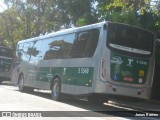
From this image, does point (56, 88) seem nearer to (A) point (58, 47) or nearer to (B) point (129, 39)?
(A) point (58, 47)

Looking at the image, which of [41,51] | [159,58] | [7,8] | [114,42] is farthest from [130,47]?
[7,8]

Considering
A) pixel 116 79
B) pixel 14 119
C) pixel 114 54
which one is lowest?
pixel 14 119

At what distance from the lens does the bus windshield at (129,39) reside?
44.5 ft

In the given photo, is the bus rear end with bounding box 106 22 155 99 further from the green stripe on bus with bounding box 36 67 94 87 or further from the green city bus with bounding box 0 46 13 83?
the green city bus with bounding box 0 46 13 83

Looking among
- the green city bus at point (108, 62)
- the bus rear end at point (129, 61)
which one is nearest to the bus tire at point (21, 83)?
the green city bus at point (108, 62)

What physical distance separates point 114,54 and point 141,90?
5.77ft

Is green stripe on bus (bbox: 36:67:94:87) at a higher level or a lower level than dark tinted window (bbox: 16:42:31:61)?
lower

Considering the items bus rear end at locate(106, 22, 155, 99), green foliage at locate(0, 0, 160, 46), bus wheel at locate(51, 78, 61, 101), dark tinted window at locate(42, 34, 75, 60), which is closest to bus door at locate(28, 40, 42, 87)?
dark tinted window at locate(42, 34, 75, 60)

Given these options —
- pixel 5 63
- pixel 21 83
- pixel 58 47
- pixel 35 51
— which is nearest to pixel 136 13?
pixel 58 47

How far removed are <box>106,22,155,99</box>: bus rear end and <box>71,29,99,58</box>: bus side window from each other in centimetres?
78

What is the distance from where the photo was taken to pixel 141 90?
13883mm

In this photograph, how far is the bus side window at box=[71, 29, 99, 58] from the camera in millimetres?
14063

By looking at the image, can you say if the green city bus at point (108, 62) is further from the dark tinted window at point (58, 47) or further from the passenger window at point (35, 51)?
the passenger window at point (35, 51)

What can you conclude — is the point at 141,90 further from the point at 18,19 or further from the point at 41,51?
the point at 18,19
